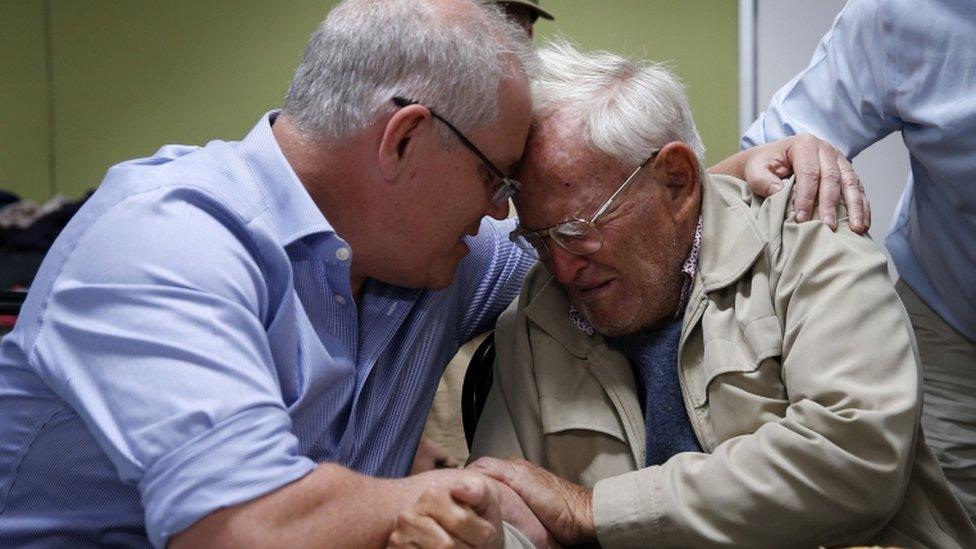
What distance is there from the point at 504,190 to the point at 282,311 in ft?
1.42

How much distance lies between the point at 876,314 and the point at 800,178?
11.8 inches

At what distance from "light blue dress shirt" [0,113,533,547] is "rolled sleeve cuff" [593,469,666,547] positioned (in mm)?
405

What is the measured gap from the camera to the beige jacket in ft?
5.14

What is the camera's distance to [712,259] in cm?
182

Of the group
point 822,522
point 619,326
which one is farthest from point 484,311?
point 822,522

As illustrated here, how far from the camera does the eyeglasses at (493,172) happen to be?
1.65 meters

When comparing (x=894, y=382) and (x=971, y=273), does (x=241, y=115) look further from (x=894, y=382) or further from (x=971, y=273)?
(x=894, y=382)

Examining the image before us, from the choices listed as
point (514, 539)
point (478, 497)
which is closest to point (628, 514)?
point (514, 539)

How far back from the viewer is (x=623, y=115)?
71.7 inches

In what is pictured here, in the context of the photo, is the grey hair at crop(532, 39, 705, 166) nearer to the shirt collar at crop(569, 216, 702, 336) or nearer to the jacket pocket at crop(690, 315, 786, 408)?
the shirt collar at crop(569, 216, 702, 336)

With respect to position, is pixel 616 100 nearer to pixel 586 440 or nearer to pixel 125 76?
pixel 586 440

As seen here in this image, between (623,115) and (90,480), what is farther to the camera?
(623,115)

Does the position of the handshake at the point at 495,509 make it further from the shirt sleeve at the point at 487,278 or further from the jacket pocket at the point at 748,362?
the shirt sleeve at the point at 487,278

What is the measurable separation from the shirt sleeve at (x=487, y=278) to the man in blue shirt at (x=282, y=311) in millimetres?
49
